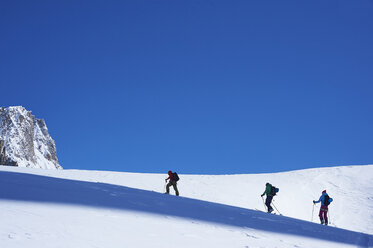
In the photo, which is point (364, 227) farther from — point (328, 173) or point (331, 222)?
point (328, 173)

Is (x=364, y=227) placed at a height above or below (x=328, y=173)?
below

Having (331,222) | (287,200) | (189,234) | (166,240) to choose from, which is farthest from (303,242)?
(287,200)

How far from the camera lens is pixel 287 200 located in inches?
939

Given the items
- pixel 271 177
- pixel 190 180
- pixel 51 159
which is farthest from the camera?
pixel 51 159

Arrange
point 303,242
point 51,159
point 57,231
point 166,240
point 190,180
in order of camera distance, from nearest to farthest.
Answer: point 57,231 → point 166,240 → point 303,242 → point 190,180 → point 51,159

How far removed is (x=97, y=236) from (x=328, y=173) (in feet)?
100

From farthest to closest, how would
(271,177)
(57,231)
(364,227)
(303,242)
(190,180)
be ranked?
(271,177) < (190,180) < (364,227) < (303,242) < (57,231)

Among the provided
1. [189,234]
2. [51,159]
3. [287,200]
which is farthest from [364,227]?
[51,159]

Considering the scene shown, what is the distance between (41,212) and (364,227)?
1845cm

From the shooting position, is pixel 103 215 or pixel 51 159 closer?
pixel 103 215

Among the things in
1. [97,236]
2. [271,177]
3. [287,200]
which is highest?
[271,177]

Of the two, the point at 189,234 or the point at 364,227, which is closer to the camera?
the point at 189,234

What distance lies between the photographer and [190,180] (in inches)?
1039

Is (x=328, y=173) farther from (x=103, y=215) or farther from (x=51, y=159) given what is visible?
(x=51, y=159)
